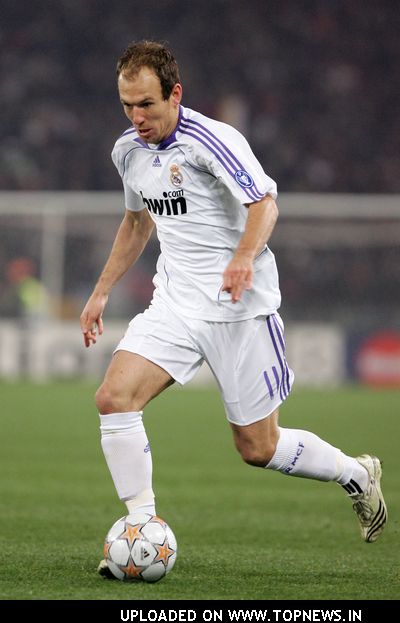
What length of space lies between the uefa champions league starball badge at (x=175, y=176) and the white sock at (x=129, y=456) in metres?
1.01

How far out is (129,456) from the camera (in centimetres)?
473

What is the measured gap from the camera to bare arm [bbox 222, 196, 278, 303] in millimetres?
4484

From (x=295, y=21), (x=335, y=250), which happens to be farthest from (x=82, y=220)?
(x=295, y=21)

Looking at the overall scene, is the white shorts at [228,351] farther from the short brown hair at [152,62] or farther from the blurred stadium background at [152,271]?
the short brown hair at [152,62]

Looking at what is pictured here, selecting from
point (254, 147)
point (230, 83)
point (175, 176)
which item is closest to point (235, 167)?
point (175, 176)

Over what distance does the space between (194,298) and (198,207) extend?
15.8 inches

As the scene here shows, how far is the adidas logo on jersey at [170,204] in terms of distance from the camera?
4.98m

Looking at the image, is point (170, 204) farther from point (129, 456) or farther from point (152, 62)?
point (129, 456)

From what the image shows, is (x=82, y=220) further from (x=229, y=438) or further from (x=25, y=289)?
(x=229, y=438)

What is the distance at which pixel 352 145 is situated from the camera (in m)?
24.8

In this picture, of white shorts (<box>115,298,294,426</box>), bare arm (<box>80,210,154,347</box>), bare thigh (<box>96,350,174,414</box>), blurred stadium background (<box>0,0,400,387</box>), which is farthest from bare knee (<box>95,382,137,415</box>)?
blurred stadium background (<box>0,0,400,387</box>)

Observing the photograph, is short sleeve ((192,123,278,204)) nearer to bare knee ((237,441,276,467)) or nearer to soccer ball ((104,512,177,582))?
bare knee ((237,441,276,467))

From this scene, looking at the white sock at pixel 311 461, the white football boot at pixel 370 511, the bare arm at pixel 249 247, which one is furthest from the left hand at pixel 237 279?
the white football boot at pixel 370 511

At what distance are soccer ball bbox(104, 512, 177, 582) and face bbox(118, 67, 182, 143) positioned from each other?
5.42 feet
